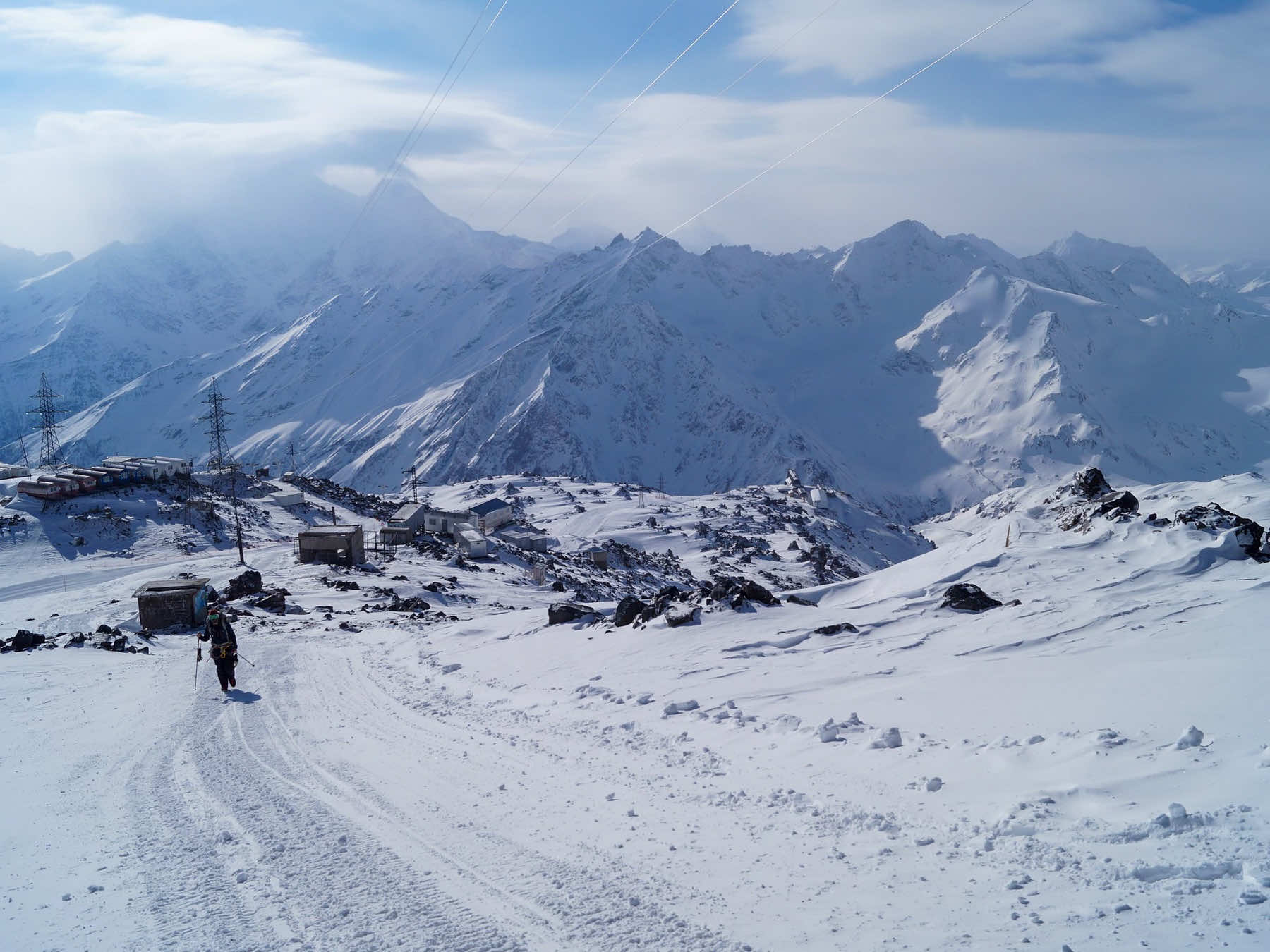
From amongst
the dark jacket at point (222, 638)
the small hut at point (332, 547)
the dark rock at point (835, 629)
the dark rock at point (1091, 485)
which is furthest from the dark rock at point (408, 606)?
the dark rock at point (1091, 485)

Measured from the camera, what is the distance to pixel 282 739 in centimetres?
1010

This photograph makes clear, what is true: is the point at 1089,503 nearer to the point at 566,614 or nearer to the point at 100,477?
the point at 566,614

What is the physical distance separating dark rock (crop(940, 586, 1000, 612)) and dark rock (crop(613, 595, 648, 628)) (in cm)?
595

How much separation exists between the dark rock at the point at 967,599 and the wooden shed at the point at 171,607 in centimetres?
2104

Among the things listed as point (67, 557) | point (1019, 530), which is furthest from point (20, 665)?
point (67, 557)

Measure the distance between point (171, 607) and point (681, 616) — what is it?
17394 mm

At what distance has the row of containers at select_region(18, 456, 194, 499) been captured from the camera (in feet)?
166

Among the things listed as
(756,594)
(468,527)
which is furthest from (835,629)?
(468,527)

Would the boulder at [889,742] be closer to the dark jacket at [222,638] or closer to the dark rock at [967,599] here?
the dark rock at [967,599]

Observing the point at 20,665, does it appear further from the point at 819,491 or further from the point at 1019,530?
the point at 819,491

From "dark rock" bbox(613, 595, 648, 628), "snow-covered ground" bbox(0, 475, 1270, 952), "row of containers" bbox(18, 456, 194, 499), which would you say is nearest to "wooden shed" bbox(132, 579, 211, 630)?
"snow-covered ground" bbox(0, 475, 1270, 952)

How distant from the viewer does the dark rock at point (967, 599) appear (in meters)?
14.5

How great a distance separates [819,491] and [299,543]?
85876 mm

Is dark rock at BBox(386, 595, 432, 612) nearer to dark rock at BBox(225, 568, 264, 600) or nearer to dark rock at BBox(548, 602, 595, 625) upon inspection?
dark rock at BBox(225, 568, 264, 600)
